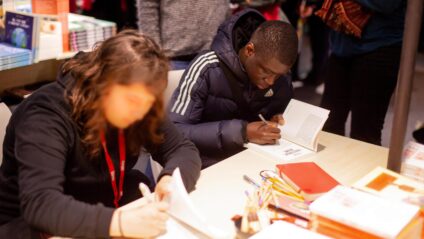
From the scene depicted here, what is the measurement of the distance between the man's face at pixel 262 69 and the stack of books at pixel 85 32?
108cm

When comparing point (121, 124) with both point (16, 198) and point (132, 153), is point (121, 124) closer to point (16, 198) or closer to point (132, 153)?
point (132, 153)

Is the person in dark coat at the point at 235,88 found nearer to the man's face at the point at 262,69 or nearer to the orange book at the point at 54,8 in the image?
the man's face at the point at 262,69

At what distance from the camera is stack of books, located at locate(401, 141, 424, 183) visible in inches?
59.4

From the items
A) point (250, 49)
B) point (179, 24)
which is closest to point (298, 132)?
point (250, 49)

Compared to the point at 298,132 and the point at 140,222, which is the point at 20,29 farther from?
the point at 140,222

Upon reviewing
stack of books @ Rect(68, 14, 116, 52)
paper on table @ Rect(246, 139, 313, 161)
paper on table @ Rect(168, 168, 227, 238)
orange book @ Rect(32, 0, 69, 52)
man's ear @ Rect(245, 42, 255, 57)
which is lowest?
paper on table @ Rect(246, 139, 313, 161)

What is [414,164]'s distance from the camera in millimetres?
1522

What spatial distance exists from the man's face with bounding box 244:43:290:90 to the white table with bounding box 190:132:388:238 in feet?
0.96

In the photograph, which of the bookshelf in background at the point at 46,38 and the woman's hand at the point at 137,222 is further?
the bookshelf in background at the point at 46,38

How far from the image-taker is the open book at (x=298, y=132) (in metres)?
1.82

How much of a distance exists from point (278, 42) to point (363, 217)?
3.15 ft

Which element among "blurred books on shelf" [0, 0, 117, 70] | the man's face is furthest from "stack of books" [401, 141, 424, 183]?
"blurred books on shelf" [0, 0, 117, 70]

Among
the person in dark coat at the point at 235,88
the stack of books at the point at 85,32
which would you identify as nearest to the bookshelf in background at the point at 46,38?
the stack of books at the point at 85,32

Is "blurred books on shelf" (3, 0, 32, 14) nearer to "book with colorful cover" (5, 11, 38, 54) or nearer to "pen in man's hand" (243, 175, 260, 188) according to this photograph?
"book with colorful cover" (5, 11, 38, 54)
